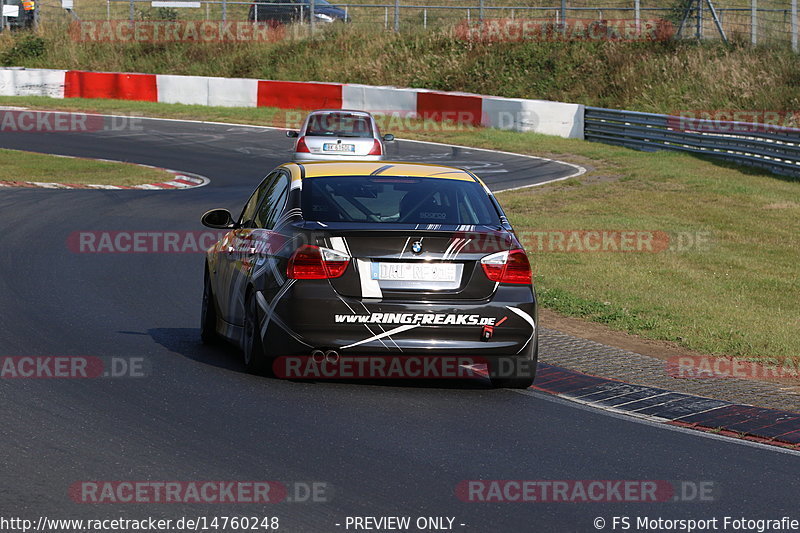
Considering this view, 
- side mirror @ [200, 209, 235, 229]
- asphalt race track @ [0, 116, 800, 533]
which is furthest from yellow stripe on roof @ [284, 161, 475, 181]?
asphalt race track @ [0, 116, 800, 533]

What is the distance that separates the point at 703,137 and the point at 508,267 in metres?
22.7

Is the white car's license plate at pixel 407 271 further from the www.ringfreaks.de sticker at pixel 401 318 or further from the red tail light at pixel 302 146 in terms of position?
the red tail light at pixel 302 146

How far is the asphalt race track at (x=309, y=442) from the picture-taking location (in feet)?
19.2

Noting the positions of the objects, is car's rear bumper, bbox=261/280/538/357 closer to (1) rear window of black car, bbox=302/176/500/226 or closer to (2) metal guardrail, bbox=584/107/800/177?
(1) rear window of black car, bbox=302/176/500/226

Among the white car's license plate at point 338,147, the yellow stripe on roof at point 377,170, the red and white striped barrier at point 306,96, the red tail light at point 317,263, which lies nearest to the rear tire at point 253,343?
the red tail light at point 317,263

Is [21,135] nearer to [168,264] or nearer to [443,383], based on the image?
[168,264]

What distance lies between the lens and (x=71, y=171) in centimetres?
2525

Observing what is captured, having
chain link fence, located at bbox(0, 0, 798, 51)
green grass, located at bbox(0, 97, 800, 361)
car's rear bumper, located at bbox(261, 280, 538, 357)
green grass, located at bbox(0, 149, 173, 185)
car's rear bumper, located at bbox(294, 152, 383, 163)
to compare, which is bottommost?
green grass, located at bbox(0, 97, 800, 361)

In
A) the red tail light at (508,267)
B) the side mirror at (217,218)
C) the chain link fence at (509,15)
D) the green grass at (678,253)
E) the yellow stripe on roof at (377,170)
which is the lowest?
the green grass at (678,253)

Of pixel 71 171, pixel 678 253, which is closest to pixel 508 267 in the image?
pixel 678 253

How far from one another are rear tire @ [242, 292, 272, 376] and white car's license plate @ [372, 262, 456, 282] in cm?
95

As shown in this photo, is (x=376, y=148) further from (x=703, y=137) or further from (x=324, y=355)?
(x=324, y=355)

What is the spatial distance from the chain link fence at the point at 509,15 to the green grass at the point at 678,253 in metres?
8.31

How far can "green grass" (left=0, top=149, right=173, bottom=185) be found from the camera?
936 inches
